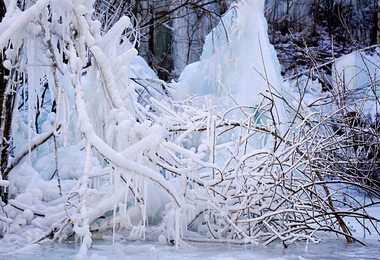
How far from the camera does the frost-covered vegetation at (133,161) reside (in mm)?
2182

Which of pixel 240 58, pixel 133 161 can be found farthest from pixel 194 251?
pixel 240 58

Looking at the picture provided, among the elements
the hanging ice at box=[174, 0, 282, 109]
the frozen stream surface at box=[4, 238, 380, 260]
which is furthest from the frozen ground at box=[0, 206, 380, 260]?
the hanging ice at box=[174, 0, 282, 109]

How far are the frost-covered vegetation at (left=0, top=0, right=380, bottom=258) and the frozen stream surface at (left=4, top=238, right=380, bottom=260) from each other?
105 mm

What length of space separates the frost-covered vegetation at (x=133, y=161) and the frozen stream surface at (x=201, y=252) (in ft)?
0.34

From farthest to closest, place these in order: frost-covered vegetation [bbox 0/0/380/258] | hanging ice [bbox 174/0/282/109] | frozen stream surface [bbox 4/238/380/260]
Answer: hanging ice [bbox 174/0/282/109], frozen stream surface [bbox 4/238/380/260], frost-covered vegetation [bbox 0/0/380/258]

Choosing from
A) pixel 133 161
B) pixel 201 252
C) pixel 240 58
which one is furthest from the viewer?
pixel 240 58

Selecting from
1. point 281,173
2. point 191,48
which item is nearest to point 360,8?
point 191,48

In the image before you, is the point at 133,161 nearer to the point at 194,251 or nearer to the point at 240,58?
the point at 194,251

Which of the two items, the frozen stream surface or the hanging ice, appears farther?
the hanging ice

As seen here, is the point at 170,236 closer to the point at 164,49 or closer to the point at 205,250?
the point at 205,250

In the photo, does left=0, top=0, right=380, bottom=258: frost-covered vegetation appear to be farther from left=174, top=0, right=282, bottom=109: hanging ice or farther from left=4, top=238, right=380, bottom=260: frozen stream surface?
left=174, top=0, right=282, bottom=109: hanging ice

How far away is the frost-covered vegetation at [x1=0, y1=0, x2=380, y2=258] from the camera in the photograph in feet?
7.16

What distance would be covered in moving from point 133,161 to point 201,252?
92cm

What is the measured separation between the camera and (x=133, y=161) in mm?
2119
